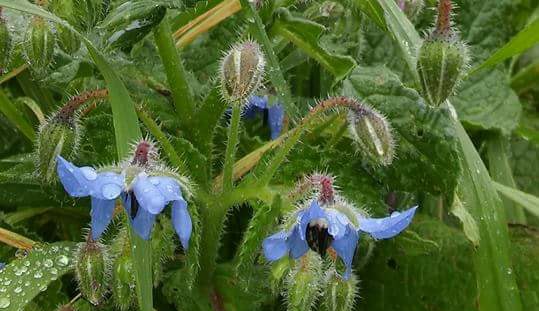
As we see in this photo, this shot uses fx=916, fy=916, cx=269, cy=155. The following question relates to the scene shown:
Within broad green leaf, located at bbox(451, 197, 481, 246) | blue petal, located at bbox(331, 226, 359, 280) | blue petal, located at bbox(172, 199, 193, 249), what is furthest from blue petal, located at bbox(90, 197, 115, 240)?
broad green leaf, located at bbox(451, 197, 481, 246)

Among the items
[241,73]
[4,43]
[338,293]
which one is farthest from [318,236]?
[4,43]

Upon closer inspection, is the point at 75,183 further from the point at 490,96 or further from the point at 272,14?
the point at 490,96

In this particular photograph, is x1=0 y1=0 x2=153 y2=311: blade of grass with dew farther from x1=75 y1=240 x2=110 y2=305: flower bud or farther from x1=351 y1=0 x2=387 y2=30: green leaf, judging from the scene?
x1=351 y1=0 x2=387 y2=30: green leaf

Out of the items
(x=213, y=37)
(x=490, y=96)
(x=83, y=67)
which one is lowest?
(x=490, y=96)

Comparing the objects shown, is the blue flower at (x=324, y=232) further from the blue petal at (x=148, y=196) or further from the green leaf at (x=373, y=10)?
the green leaf at (x=373, y=10)

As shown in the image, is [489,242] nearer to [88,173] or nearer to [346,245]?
[346,245]

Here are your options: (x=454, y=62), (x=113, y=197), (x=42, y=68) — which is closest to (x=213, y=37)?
(x=42, y=68)
